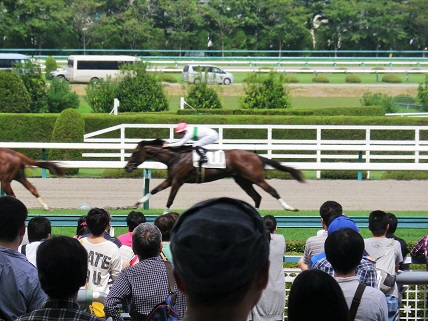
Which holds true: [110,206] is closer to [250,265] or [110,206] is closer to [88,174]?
[88,174]

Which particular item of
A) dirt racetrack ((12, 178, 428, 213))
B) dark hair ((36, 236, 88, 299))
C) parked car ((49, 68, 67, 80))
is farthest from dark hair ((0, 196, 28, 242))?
parked car ((49, 68, 67, 80))

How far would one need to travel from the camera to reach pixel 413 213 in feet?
36.8

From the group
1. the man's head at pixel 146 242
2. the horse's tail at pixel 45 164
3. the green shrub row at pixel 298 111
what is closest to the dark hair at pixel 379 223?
the man's head at pixel 146 242

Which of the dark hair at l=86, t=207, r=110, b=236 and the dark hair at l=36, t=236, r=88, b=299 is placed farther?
the dark hair at l=86, t=207, r=110, b=236

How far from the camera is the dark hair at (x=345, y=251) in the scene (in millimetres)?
3123

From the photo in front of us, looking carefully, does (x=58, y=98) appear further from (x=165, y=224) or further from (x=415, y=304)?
(x=415, y=304)

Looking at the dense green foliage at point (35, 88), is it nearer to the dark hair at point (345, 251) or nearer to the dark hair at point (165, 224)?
the dark hair at point (165, 224)

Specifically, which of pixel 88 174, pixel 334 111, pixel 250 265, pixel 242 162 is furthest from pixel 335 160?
pixel 250 265

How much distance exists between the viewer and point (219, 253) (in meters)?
1.58

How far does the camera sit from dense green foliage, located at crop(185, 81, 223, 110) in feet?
73.2

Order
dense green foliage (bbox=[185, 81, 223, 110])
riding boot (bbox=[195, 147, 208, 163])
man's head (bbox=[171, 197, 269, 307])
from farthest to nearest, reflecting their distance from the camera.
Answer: dense green foliage (bbox=[185, 81, 223, 110]) → riding boot (bbox=[195, 147, 208, 163]) → man's head (bbox=[171, 197, 269, 307])

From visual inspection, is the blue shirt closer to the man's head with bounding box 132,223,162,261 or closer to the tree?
the man's head with bounding box 132,223,162,261

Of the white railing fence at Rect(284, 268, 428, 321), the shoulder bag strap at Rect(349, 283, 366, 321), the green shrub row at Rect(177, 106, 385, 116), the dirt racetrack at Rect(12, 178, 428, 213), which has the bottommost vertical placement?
the dirt racetrack at Rect(12, 178, 428, 213)

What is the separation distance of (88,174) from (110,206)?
4.05 m
